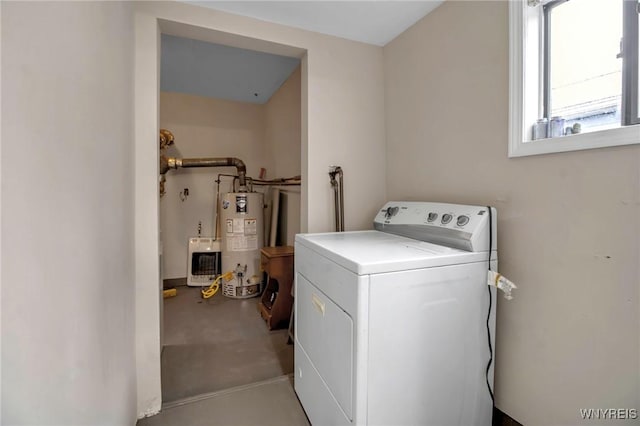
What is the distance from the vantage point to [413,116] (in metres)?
1.83

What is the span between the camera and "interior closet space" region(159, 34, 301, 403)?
2162mm

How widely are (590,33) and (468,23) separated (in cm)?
53

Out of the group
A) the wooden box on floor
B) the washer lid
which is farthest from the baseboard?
the wooden box on floor

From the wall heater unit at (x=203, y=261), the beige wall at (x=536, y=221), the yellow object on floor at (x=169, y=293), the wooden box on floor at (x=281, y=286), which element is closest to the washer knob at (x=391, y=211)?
the beige wall at (x=536, y=221)

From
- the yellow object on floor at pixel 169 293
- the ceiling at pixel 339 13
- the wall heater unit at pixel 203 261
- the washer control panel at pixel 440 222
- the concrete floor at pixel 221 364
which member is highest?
the ceiling at pixel 339 13

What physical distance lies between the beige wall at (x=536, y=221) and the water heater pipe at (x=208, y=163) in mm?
2468

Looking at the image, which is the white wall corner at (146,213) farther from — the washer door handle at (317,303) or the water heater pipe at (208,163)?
the water heater pipe at (208,163)

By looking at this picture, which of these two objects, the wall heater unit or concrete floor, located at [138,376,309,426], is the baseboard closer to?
concrete floor, located at [138,376,309,426]

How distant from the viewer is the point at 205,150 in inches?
150

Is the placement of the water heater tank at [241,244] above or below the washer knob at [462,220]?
below

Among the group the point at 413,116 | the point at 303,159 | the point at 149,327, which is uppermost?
the point at 413,116

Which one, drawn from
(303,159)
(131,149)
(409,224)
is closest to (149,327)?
(131,149)

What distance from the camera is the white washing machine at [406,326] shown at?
1021 millimetres

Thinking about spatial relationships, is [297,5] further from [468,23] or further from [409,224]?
[409,224]
